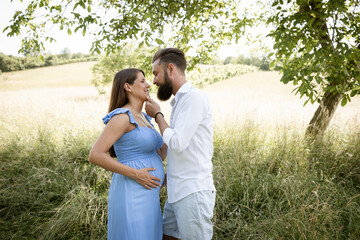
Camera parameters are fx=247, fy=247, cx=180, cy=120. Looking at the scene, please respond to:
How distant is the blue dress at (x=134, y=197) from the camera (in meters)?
2.11

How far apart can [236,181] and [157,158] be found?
2.02 metres

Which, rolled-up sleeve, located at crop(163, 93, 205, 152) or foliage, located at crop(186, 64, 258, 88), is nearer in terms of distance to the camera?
rolled-up sleeve, located at crop(163, 93, 205, 152)

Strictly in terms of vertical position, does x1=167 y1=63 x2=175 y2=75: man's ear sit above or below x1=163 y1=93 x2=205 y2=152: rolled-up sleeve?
above

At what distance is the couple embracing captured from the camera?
6.51 feet

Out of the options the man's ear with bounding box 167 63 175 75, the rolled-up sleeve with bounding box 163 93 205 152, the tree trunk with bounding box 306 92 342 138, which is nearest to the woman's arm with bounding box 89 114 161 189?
the rolled-up sleeve with bounding box 163 93 205 152

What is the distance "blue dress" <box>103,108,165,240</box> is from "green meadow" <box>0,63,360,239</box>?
57.1 inches

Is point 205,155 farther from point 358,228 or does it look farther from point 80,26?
point 80,26

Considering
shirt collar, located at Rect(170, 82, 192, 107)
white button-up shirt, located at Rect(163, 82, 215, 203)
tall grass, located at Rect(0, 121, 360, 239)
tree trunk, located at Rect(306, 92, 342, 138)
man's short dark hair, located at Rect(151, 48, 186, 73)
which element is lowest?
tall grass, located at Rect(0, 121, 360, 239)

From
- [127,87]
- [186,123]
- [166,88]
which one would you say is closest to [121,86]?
[127,87]

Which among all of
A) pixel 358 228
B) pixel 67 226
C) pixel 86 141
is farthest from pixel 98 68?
pixel 358 228

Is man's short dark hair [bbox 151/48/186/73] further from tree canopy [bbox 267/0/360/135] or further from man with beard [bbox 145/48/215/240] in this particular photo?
tree canopy [bbox 267/0/360/135]

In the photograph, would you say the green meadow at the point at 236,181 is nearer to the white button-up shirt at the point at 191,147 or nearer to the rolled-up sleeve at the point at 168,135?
the white button-up shirt at the point at 191,147

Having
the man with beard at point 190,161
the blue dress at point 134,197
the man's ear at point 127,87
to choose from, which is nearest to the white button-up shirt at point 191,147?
the man with beard at point 190,161

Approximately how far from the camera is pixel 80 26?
4195 mm
